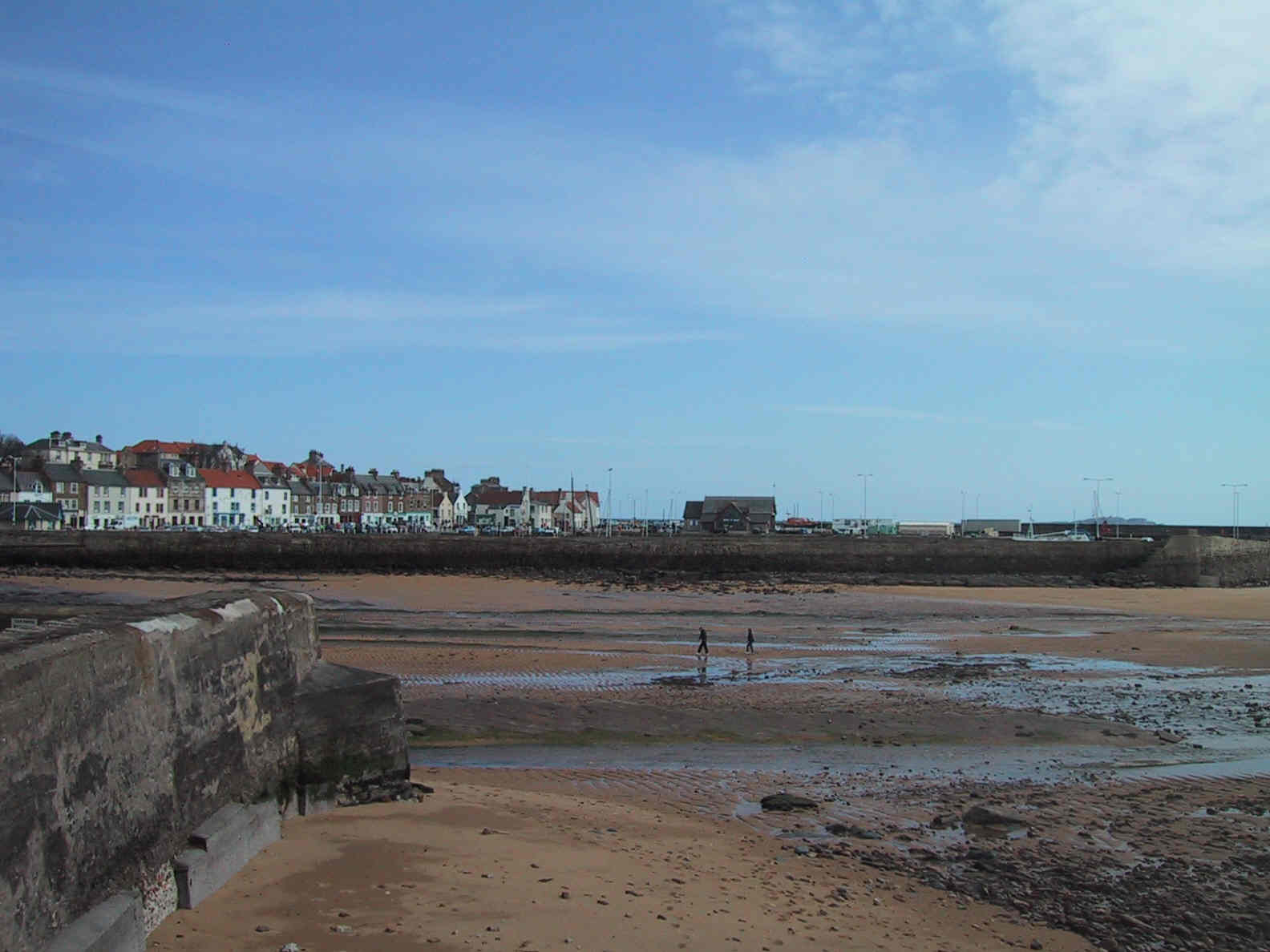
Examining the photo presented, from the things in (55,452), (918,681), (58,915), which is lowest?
(918,681)

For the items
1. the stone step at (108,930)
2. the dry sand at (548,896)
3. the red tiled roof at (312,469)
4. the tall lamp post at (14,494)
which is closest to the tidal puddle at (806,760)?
the dry sand at (548,896)

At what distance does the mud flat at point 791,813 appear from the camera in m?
7.06

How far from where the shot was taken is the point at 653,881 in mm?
7945

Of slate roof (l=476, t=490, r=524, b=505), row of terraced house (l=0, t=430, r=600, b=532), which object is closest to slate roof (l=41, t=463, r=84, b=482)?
row of terraced house (l=0, t=430, r=600, b=532)

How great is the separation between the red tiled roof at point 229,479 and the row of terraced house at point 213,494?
0.27ft

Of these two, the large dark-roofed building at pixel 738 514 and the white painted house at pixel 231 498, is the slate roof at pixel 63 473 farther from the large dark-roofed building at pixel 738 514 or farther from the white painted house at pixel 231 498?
the large dark-roofed building at pixel 738 514

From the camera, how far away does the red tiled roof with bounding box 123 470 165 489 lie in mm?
94500

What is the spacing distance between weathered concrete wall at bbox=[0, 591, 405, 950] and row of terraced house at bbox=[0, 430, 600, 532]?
7761 cm

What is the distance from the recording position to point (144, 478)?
9538cm

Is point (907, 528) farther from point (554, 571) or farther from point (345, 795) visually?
point (345, 795)

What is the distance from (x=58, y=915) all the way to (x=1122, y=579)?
182 ft

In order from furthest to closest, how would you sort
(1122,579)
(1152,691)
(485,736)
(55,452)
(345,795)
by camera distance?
(55,452), (1122,579), (1152,691), (485,736), (345,795)

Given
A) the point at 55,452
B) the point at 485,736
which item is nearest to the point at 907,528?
the point at 55,452

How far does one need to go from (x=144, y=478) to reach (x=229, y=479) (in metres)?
8.94
